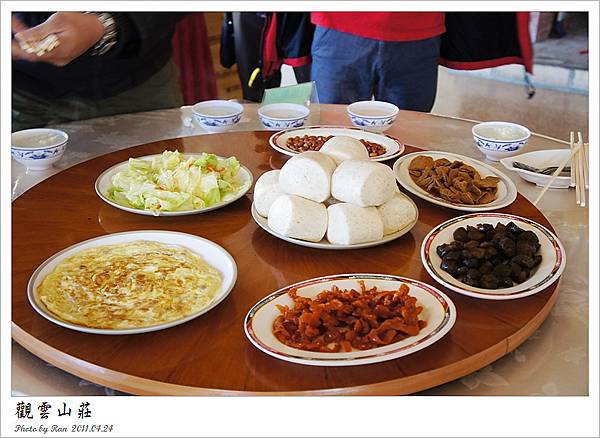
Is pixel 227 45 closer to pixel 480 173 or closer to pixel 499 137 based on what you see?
pixel 499 137

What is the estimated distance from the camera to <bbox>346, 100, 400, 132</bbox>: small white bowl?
5.07ft

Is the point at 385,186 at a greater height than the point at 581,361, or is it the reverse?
the point at 385,186

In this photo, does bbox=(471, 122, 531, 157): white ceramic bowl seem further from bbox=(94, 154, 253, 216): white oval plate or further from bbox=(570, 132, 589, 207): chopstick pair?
bbox=(94, 154, 253, 216): white oval plate

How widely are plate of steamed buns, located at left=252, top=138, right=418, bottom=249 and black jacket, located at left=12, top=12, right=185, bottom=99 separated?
2.37 feet

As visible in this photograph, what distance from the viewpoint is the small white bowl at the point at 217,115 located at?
157cm

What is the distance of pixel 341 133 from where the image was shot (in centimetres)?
151

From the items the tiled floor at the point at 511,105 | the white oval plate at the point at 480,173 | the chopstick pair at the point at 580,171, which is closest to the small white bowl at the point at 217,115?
the white oval plate at the point at 480,173

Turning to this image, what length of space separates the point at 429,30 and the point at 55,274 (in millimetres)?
1309

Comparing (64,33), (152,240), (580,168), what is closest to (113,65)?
(64,33)

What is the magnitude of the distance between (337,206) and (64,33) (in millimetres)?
797

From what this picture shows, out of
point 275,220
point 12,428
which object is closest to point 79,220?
point 275,220

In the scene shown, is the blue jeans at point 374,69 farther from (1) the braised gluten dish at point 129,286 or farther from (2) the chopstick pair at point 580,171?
(1) the braised gluten dish at point 129,286

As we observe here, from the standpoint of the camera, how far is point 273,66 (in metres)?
2.10

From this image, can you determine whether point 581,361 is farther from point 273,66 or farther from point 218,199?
point 273,66
